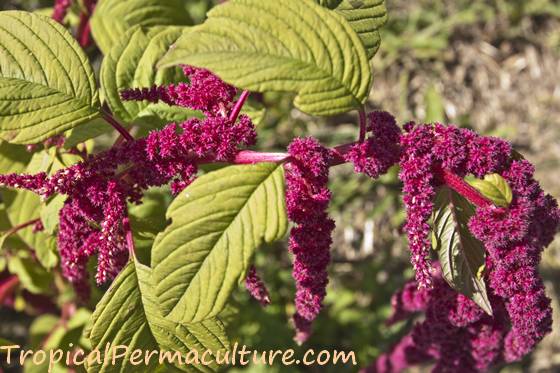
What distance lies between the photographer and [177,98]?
1.19m

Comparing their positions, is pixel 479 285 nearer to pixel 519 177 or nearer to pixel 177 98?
pixel 519 177

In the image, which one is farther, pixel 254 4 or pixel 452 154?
pixel 452 154

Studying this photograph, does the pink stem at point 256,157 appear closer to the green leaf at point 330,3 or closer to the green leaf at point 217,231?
the green leaf at point 217,231

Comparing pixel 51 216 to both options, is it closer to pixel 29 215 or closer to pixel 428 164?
pixel 29 215

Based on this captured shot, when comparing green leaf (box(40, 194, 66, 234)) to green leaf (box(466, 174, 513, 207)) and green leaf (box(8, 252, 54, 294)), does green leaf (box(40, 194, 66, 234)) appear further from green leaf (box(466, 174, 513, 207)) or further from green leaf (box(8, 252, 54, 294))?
green leaf (box(466, 174, 513, 207))

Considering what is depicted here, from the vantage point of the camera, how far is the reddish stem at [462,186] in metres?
1.15

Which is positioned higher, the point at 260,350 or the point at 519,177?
the point at 519,177

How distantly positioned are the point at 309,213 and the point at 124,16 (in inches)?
36.2

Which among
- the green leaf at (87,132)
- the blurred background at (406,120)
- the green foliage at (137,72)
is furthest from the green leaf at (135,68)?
the blurred background at (406,120)

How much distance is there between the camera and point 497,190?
1.12m

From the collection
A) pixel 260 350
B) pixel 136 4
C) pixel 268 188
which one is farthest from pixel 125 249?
pixel 260 350

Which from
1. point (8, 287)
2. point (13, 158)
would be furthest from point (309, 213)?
point (8, 287)

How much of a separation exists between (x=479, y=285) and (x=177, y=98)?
2.25ft

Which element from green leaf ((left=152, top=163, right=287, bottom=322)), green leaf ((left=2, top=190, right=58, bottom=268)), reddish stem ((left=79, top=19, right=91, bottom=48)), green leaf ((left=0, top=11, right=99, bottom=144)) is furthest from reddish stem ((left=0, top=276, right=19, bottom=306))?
green leaf ((left=152, top=163, right=287, bottom=322))
